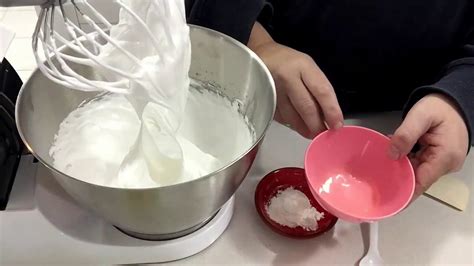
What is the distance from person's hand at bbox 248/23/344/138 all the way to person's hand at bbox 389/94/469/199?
9 cm

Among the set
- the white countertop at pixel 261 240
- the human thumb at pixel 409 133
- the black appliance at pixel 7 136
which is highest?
the human thumb at pixel 409 133

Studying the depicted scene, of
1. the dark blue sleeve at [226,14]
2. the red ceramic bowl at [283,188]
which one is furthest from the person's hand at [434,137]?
the dark blue sleeve at [226,14]

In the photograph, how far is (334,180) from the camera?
2.05ft

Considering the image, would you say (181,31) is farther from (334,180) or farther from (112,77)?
(334,180)

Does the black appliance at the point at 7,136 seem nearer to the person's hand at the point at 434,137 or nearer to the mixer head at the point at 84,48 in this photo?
the mixer head at the point at 84,48

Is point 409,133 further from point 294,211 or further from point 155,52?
point 155,52

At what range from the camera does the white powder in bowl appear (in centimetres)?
62

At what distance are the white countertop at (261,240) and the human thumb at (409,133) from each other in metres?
0.11

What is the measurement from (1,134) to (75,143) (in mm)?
81

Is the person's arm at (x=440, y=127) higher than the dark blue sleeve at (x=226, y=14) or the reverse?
the reverse

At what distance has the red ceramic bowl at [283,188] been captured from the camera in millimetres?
617

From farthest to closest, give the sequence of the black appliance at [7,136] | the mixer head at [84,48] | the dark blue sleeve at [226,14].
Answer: the dark blue sleeve at [226,14], the black appliance at [7,136], the mixer head at [84,48]

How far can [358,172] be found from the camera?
63cm

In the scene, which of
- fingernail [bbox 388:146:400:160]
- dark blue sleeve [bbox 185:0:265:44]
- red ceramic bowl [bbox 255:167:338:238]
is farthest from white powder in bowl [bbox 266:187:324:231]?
dark blue sleeve [bbox 185:0:265:44]
